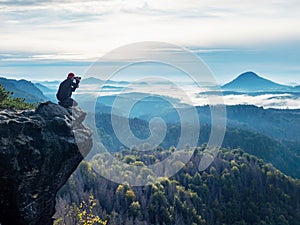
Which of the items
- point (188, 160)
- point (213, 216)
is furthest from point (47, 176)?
point (188, 160)

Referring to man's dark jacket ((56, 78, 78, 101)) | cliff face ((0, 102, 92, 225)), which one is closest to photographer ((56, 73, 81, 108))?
man's dark jacket ((56, 78, 78, 101))

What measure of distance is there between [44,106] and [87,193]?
9448 cm

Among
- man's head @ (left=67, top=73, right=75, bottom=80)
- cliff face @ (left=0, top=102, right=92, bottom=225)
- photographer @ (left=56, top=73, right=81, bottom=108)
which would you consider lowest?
cliff face @ (left=0, top=102, right=92, bottom=225)

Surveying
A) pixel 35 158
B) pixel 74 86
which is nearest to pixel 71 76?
pixel 74 86

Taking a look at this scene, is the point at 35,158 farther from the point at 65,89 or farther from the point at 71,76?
the point at 71,76

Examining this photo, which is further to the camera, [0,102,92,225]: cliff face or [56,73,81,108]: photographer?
[56,73,81,108]: photographer

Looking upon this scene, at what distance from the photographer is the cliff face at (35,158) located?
26031mm

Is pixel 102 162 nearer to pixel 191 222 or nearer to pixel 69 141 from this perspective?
pixel 191 222

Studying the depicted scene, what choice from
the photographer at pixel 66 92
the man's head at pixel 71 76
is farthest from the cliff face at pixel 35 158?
the man's head at pixel 71 76

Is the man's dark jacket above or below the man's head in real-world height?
below

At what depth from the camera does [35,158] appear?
2716cm

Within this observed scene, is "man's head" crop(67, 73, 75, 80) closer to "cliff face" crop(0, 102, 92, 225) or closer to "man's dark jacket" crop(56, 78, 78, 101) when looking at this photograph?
"man's dark jacket" crop(56, 78, 78, 101)

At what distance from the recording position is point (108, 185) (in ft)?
432

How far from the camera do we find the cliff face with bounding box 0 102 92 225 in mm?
26031
